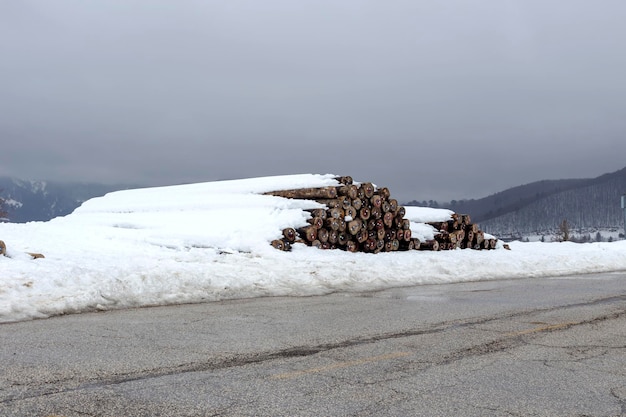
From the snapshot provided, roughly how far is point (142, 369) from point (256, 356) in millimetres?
1047

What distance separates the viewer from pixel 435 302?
9.59 m

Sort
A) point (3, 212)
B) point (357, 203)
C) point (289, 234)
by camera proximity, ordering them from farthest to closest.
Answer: point (3, 212) → point (357, 203) → point (289, 234)

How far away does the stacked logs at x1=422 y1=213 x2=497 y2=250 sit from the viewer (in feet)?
67.7

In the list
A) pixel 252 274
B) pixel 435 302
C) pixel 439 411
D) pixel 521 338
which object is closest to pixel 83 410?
pixel 439 411

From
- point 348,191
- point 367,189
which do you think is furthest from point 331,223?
point 367,189

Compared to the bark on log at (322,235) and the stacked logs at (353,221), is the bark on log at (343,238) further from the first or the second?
the bark on log at (322,235)

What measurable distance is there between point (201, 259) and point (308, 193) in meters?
5.82

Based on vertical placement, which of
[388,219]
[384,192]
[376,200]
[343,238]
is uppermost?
[384,192]

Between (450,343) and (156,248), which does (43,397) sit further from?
(156,248)

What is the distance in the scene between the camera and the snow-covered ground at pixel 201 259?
30.3 ft

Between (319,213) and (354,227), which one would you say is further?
(354,227)

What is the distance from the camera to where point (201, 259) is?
13414 millimetres

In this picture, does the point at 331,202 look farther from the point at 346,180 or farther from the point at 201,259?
the point at 201,259

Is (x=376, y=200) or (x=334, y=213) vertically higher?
(x=376, y=200)
